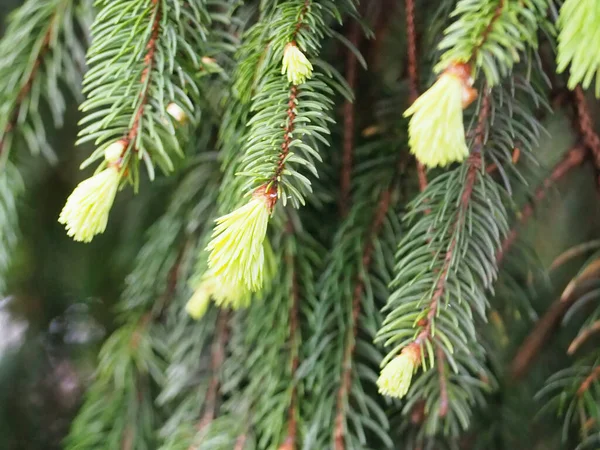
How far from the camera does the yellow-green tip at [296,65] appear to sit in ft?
0.99

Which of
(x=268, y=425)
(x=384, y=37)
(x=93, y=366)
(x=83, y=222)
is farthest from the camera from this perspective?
(x=93, y=366)

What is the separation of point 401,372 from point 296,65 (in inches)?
7.0

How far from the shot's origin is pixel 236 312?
1.57ft

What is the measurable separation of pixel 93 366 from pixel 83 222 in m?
0.39

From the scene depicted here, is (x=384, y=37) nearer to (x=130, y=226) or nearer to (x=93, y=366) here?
(x=130, y=226)

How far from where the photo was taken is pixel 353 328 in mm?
426

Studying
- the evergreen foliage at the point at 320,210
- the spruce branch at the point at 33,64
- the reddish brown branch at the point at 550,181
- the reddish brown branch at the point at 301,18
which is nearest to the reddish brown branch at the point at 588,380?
the evergreen foliage at the point at 320,210

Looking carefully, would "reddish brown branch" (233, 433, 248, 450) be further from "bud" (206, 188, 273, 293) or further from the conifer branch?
"bud" (206, 188, 273, 293)

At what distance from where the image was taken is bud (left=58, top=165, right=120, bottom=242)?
0.32m

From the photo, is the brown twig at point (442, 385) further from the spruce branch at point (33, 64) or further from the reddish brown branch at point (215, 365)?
the spruce branch at point (33, 64)

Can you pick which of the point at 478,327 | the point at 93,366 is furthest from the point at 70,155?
the point at 478,327

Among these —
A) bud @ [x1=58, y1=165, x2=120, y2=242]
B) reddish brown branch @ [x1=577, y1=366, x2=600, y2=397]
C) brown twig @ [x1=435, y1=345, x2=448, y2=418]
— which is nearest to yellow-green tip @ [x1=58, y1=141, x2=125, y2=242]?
bud @ [x1=58, y1=165, x2=120, y2=242]

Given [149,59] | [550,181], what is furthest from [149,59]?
[550,181]

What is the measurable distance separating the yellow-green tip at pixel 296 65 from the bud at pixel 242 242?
66mm
